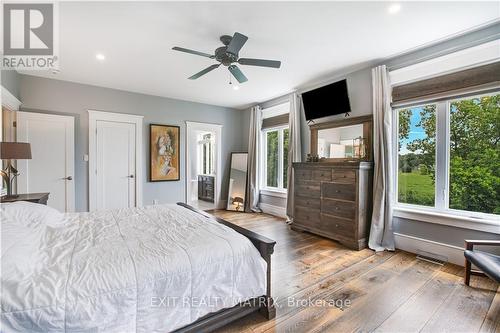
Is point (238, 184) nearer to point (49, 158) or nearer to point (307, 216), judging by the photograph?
point (307, 216)

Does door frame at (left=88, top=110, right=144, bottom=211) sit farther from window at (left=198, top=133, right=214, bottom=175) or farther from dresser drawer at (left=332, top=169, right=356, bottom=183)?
dresser drawer at (left=332, top=169, right=356, bottom=183)

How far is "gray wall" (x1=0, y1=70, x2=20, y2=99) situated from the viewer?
3298mm

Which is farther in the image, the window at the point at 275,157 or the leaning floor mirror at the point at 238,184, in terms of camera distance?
the leaning floor mirror at the point at 238,184

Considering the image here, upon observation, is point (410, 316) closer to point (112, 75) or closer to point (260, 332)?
point (260, 332)

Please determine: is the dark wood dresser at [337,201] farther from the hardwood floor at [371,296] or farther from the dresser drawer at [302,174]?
the hardwood floor at [371,296]

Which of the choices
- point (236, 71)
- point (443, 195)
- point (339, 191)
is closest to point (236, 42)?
point (236, 71)

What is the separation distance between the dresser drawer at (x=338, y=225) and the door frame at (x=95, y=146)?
368cm

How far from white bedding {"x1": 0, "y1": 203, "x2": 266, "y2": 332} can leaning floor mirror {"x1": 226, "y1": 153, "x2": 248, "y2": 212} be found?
150 inches

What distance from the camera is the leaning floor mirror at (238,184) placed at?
233 inches

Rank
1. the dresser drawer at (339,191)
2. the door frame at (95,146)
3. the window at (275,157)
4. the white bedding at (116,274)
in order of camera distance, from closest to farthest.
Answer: the white bedding at (116,274), the dresser drawer at (339,191), the door frame at (95,146), the window at (275,157)

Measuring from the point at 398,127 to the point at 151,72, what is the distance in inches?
153

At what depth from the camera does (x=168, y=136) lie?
17.1ft

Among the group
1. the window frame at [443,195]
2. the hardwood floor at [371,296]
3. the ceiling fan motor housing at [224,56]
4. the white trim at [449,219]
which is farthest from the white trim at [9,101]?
the white trim at [449,219]

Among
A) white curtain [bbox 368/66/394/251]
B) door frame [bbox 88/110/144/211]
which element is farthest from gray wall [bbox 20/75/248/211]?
white curtain [bbox 368/66/394/251]
